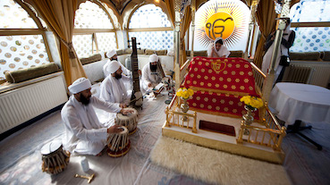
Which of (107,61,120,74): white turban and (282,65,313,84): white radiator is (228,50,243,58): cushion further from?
(107,61,120,74): white turban

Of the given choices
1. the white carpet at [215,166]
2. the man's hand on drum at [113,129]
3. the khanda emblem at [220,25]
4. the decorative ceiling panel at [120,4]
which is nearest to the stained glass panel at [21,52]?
the man's hand on drum at [113,129]

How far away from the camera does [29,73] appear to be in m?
3.13

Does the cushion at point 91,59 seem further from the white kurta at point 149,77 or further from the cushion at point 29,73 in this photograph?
the white kurta at point 149,77

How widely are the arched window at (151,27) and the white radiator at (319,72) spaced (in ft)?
15.5

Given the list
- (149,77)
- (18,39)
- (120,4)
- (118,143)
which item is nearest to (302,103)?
(118,143)

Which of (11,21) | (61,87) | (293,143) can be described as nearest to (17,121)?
(61,87)

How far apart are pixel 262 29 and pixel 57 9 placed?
5923mm

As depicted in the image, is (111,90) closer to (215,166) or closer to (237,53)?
(215,166)

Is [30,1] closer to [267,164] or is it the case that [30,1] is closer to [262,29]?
[267,164]

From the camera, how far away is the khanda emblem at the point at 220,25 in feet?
17.5

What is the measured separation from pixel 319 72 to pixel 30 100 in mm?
7559

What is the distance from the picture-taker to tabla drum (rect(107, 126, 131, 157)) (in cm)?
217

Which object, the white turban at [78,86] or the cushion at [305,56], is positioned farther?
the cushion at [305,56]

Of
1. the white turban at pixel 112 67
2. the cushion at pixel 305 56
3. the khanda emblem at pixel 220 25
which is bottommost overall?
the cushion at pixel 305 56
